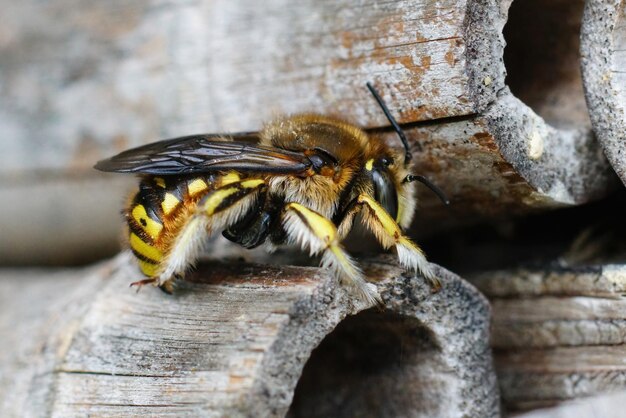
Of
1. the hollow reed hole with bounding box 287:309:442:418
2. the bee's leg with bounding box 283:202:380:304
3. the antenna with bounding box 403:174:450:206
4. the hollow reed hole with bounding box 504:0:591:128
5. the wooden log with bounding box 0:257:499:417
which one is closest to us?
the wooden log with bounding box 0:257:499:417

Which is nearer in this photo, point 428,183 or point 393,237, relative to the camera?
point 393,237

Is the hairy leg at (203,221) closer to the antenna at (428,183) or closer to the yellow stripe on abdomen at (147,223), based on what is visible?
the yellow stripe on abdomen at (147,223)

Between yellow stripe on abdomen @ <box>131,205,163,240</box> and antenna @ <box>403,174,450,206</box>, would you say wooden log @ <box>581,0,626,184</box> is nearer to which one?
antenna @ <box>403,174,450,206</box>

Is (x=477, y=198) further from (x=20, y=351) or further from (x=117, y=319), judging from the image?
(x=20, y=351)

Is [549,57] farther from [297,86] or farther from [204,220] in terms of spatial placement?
[204,220]

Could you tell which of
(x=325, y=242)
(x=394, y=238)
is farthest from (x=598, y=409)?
(x=325, y=242)

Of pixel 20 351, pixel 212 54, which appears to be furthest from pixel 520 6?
pixel 20 351

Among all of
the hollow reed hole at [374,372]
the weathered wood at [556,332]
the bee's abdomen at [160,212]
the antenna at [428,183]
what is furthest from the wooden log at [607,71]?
the bee's abdomen at [160,212]

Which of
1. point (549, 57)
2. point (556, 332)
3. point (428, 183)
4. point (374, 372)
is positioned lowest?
point (374, 372)

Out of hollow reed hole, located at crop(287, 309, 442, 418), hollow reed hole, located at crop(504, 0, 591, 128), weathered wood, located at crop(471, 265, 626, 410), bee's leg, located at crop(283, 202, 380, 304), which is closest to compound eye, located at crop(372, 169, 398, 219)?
bee's leg, located at crop(283, 202, 380, 304)
